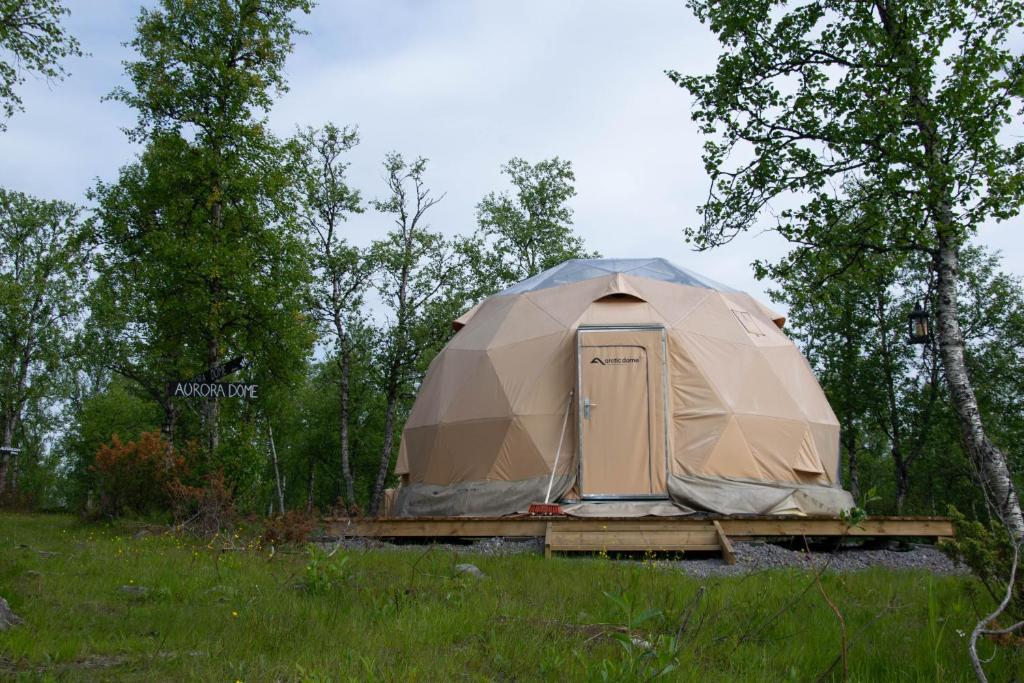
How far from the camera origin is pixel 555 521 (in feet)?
28.8

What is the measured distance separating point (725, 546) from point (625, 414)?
314 centimetres

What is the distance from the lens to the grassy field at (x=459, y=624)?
3.66 metres

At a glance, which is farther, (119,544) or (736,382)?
(736,382)

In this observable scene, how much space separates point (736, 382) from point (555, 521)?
404 cm

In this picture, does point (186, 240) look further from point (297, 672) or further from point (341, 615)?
point (297, 672)

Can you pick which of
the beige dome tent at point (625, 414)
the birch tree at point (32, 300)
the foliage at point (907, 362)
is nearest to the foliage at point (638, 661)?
the beige dome tent at point (625, 414)

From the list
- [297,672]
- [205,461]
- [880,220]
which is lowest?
[297,672]

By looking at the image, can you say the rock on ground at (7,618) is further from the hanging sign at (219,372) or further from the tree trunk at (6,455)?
the tree trunk at (6,455)

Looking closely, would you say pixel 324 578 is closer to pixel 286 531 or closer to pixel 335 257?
pixel 286 531

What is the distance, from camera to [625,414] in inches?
431

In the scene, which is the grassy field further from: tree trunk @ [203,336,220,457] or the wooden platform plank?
tree trunk @ [203,336,220,457]

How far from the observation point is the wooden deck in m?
8.36

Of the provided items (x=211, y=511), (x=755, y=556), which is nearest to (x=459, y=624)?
(x=755, y=556)

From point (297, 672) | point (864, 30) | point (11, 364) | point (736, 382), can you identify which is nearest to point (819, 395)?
point (736, 382)
